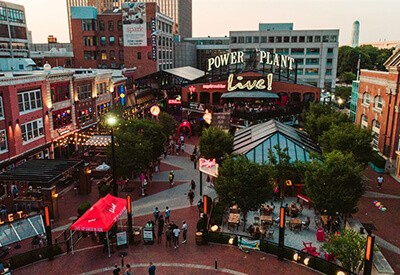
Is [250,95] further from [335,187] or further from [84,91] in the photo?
[335,187]

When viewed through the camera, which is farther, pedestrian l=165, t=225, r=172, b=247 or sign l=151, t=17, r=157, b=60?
sign l=151, t=17, r=157, b=60

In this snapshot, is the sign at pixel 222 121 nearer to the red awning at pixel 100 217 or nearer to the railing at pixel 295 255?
the railing at pixel 295 255

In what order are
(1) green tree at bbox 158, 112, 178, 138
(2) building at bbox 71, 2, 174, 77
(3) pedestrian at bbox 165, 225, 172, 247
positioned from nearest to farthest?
1. (3) pedestrian at bbox 165, 225, 172, 247
2. (1) green tree at bbox 158, 112, 178, 138
3. (2) building at bbox 71, 2, 174, 77

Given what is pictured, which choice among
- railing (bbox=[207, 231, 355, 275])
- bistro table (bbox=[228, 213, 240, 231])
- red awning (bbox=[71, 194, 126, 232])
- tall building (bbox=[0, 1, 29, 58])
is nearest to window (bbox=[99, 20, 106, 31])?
tall building (bbox=[0, 1, 29, 58])

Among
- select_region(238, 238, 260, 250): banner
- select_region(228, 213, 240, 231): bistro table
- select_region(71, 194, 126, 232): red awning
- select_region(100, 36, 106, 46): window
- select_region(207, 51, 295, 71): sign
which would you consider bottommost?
select_region(228, 213, 240, 231): bistro table

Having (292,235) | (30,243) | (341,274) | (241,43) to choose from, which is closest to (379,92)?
(292,235)

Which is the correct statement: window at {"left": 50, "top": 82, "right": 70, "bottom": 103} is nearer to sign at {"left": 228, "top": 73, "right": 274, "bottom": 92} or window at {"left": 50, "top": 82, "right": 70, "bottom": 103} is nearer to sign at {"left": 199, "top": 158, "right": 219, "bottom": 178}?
sign at {"left": 199, "top": 158, "right": 219, "bottom": 178}

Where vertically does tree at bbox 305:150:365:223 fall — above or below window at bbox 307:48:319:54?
below
